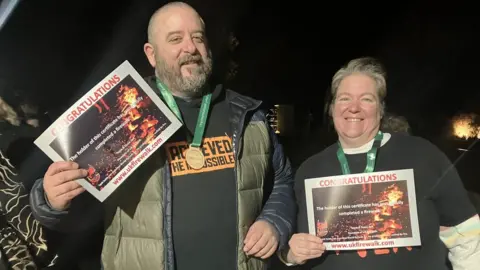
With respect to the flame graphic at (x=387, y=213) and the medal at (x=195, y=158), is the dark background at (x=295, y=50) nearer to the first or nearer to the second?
the flame graphic at (x=387, y=213)

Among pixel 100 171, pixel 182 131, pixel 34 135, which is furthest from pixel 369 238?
pixel 34 135

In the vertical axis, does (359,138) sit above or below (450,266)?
above

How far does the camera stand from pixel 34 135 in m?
2.31

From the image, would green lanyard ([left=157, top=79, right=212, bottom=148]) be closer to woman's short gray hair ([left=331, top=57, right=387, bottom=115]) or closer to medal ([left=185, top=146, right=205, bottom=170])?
medal ([left=185, top=146, right=205, bottom=170])

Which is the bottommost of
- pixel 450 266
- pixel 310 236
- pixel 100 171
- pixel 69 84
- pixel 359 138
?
pixel 450 266

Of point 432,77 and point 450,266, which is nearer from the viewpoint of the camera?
point 450,266

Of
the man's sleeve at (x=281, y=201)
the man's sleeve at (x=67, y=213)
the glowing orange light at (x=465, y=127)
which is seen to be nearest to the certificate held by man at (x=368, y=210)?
the man's sleeve at (x=281, y=201)

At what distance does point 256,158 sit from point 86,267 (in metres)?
1.08

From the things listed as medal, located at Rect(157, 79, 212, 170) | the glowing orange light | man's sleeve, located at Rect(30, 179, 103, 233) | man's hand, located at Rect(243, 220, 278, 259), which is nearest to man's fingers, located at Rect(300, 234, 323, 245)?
man's hand, located at Rect(243, 220, 278, 259)

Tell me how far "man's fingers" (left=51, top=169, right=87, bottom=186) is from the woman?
937 millimetres

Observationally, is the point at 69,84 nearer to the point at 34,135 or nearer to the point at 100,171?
the point at 34,135

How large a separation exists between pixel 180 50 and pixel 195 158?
0.46 metres

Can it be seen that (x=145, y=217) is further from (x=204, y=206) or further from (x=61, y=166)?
(x=61, y=166)

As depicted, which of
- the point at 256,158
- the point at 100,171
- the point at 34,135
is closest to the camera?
the point at 100,171
